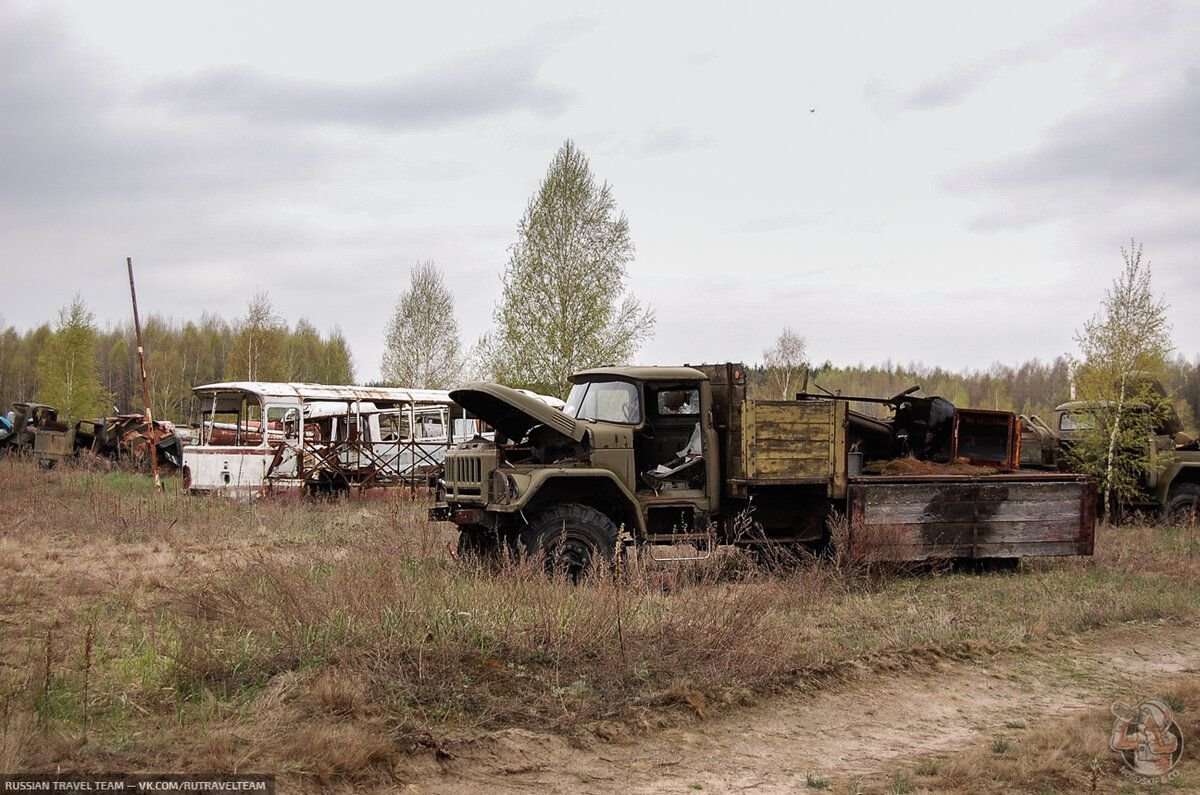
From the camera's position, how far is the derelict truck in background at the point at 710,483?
10.0 meters

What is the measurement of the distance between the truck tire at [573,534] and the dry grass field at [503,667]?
Result: 75cm

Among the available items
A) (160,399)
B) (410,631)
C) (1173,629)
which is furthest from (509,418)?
(160,399)

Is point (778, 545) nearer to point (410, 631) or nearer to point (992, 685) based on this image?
point (992, 685)

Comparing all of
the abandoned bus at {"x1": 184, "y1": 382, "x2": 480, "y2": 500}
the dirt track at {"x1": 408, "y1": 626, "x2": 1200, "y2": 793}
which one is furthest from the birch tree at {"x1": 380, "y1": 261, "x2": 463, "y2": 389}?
the dirt track at {"x1": 408, "y1": 626, "x2": 1200, "y2": 793}

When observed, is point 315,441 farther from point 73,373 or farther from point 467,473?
point 73,373

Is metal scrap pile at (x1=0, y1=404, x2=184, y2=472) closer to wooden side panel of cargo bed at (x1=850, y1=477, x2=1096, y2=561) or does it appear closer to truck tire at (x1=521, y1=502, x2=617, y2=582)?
truck tire at (x1=521, y1=502, x2=617, y2=582)

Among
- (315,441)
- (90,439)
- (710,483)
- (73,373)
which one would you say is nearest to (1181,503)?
(710,483)

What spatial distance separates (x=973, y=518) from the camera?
11477 millimetres

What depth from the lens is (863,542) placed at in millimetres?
10812

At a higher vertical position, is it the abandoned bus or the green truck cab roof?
the green truck cab roof

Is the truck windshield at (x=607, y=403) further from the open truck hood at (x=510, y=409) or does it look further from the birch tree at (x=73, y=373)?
the birch tree at (x=73, y=373)

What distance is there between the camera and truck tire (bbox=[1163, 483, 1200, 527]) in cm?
1642

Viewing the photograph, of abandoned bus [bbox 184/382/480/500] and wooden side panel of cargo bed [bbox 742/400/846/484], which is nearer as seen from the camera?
wooden side panel of cargo bed [bbox 742/400/846/484]

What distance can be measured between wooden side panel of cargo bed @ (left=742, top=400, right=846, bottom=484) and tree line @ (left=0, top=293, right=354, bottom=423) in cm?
3337
